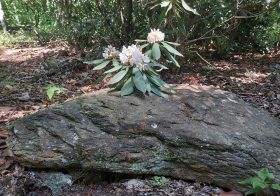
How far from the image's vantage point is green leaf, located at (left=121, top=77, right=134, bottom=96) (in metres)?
2.95

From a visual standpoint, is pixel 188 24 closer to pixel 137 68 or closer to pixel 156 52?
pixel 156 52

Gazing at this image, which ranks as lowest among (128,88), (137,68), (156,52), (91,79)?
(91,79)

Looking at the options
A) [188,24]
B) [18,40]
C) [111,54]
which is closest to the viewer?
[111,54]

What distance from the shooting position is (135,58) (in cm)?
294

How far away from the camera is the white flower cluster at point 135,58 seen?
293cm

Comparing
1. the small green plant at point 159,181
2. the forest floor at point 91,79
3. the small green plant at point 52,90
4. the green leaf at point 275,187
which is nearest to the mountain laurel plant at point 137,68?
the small green plant at point 159,181

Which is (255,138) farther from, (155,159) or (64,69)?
(64,69)

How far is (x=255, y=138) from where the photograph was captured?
268 cm

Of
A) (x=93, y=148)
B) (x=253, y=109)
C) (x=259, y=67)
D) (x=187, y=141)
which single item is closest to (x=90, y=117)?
(x=93, y=148)

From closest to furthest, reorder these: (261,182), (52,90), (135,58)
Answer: (261,182)
(135,58)
(52,90)

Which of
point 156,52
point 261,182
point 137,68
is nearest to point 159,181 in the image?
point 261,182

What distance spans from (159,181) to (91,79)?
8.68ft

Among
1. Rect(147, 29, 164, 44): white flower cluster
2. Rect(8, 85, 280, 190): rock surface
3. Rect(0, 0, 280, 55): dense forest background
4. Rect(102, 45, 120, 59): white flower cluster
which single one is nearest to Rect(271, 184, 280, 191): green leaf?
Rect(8, 85, 280, 190): rock surface

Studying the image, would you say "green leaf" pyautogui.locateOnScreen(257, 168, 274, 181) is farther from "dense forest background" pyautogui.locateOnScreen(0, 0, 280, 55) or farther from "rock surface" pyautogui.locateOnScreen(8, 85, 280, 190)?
"dense forest background" pyautogui.locateOnScreen(0, 0, 280, 55)
